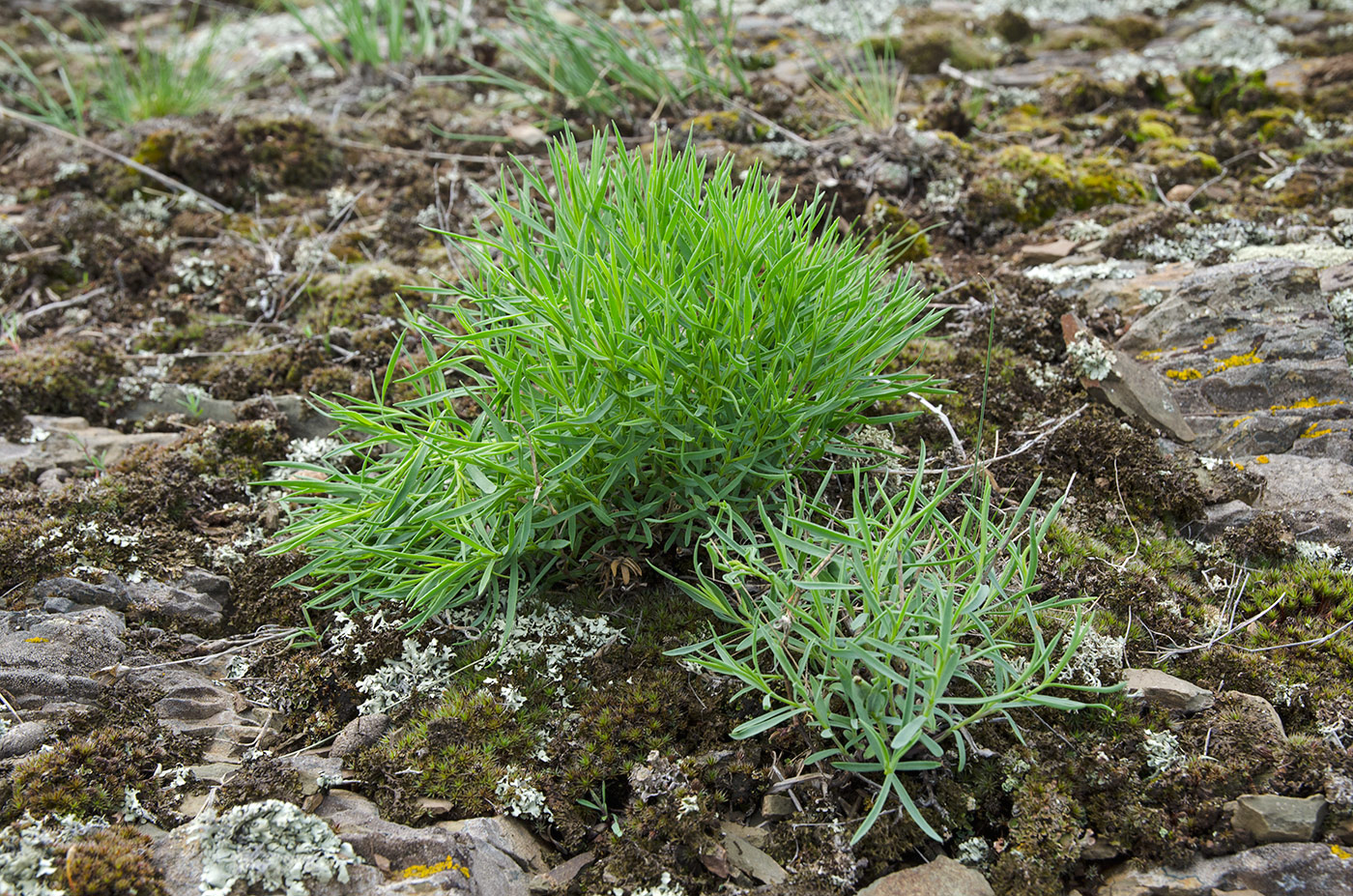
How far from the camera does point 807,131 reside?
186 inches

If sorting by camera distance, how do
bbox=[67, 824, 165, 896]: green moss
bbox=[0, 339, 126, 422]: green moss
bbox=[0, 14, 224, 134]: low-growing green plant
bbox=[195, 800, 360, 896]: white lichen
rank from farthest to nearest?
bbox=[0, 14, 224, 134]: low-growing green plant → bbox=[0, 339, 126, 422]: green moss → bbox=[195, 800, 360, 896]: white lichen → bbox=[67, 824, 165, 896]: green moss

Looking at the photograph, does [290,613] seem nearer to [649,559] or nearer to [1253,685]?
[649,559]

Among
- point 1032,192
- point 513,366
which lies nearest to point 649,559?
point 513,366

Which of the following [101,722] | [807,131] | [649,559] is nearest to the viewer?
[101,722]

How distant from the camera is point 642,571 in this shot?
2623 mm

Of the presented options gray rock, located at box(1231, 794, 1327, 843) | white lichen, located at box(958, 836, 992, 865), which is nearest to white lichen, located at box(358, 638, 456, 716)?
white lichen, located at box(958, 836, 992, 865)

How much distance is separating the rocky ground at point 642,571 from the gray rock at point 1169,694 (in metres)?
0.01

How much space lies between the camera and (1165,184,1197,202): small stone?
13.8 feet

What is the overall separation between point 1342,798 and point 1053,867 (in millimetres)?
668

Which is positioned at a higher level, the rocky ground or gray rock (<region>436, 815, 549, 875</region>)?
the rocky ground

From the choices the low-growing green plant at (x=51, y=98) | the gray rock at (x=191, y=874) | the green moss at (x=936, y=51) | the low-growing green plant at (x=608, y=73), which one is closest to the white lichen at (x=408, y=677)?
the gray rock at (x=191, y=874)

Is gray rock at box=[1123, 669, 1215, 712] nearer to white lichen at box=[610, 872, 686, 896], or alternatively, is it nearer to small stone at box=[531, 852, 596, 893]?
white lichen at box=[610, 872, 686, 896]

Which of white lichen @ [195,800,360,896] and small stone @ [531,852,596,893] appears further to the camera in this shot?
small stone @ [531,852,596,893]

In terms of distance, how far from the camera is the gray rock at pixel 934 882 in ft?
6.18
